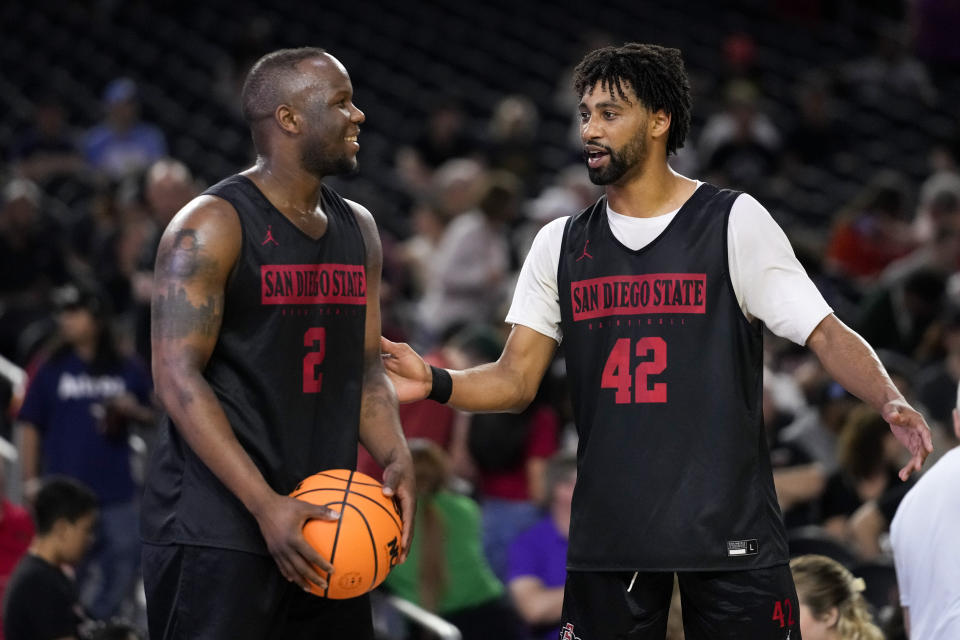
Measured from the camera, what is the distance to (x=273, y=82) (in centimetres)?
407

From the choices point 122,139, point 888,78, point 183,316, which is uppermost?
point 888,78

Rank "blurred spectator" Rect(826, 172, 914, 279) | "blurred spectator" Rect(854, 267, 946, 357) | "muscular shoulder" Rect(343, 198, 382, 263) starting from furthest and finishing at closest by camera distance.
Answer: "blurred spectator" Rect(826, 172, 914, 279) < "blurred spectator" Rect(854, 267, 946, 357) < "muscular shoulder" Rect(343, 198, 382, 263)

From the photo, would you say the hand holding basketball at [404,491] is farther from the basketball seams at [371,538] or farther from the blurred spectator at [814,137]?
the blurred spectator at [814,137]

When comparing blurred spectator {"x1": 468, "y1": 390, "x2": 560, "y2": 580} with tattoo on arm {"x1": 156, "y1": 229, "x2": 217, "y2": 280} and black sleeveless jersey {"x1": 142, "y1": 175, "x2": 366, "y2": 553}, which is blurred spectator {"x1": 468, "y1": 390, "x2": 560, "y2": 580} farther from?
tattoo on arm {"x1": 156, "y1": 229, "x2": 217, "y2": 280}

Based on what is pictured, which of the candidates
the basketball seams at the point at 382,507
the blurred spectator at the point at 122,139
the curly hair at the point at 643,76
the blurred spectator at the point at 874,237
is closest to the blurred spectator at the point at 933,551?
the curly hair at the point at 643,76

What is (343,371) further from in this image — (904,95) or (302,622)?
(904,95)

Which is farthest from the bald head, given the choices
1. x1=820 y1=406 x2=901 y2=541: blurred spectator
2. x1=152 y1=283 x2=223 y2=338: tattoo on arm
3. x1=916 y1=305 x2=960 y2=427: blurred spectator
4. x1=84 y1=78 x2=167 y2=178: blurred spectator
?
x1=84 y1=78 x2=167 y2=178: blurred spectator

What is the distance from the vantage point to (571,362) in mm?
4008

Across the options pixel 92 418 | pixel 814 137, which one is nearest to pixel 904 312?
pixel 814 137

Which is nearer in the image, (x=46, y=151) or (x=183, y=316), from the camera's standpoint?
(x=183, y=316)

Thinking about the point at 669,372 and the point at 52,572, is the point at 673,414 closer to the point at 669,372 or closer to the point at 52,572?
the point at 669,372

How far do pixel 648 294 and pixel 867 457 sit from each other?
3441 mm

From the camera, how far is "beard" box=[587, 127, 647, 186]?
155 inches

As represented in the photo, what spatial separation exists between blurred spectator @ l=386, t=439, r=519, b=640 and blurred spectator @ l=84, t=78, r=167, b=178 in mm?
6947
